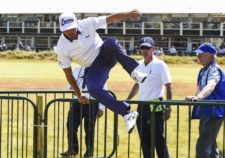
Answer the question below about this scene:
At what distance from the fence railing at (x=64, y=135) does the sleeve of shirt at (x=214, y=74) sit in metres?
0.52

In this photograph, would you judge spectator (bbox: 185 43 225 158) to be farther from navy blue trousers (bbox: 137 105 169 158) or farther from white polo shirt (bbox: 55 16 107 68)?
white polo shirt (bbox: 55 16 107 68)

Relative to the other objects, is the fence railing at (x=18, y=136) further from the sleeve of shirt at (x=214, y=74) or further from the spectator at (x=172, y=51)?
the spectator at (x=172, y=51)

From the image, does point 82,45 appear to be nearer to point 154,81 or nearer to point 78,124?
point 154,81

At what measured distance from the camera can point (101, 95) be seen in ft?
23.7

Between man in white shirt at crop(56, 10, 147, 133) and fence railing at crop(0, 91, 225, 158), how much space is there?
0.83ft

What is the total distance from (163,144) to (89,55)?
1.68 metres

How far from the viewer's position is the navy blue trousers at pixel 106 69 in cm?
723

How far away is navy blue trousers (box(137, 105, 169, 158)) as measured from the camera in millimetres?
7844

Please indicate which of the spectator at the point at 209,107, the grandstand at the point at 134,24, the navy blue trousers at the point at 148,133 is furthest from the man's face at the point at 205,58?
the grandstand at the point at 134,24

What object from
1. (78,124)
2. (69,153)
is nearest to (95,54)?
(69,153)

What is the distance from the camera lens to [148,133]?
8.12m
